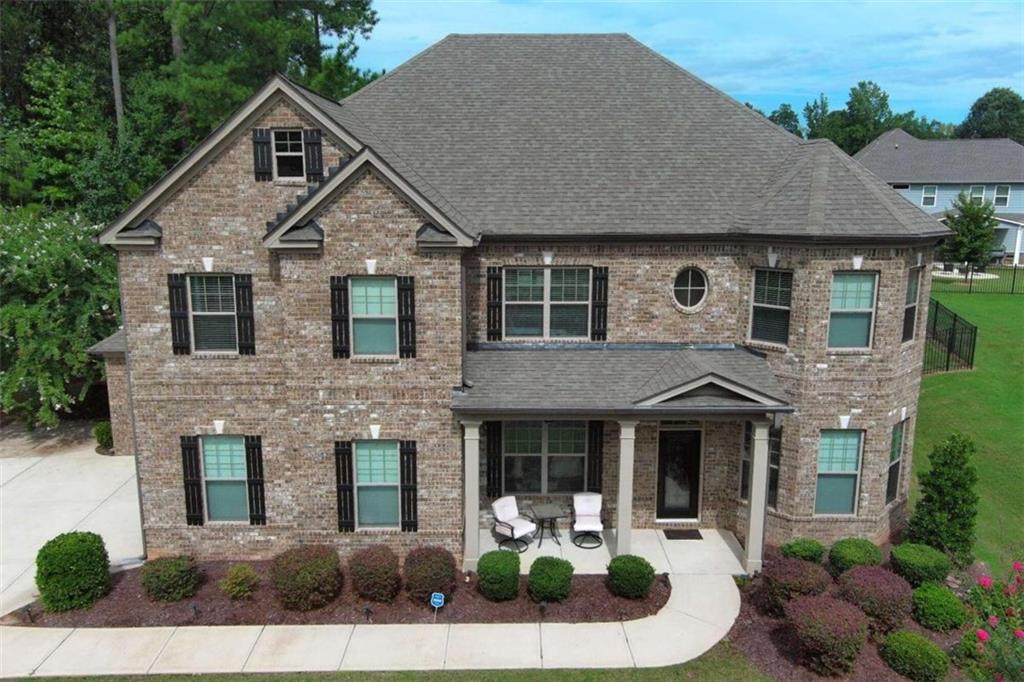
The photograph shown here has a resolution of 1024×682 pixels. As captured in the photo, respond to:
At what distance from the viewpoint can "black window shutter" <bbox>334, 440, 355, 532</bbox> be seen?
13695 millimetres

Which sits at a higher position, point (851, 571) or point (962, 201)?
point (962, 201)

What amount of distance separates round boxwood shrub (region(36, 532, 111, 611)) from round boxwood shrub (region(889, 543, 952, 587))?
14.8m

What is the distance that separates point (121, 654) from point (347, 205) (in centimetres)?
843

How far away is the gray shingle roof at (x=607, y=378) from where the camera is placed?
13391 millimetres

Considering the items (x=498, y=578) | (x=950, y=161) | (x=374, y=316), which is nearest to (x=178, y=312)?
(x=374, y=316)

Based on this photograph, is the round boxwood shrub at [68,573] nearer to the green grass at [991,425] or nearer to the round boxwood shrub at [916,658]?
the round boxwood shrub at [916,658]

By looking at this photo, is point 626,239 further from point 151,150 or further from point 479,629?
point 151,150

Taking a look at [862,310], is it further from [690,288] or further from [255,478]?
[255,478]

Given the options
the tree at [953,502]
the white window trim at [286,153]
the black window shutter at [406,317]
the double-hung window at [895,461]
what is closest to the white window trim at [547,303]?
the black window shutter at [406,317]

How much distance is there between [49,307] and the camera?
805 inches

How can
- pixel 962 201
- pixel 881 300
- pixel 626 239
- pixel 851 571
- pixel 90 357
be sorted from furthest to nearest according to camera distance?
1. pixel 962 201
2. pixel 90 357
3. pixel 626 239
4. pixel 881 300
5. pixel 851 571

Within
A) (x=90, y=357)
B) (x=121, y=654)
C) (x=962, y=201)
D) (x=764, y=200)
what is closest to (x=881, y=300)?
(x=764, y=200)

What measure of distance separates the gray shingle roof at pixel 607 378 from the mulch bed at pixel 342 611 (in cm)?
349

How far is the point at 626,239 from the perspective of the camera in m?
14.6
